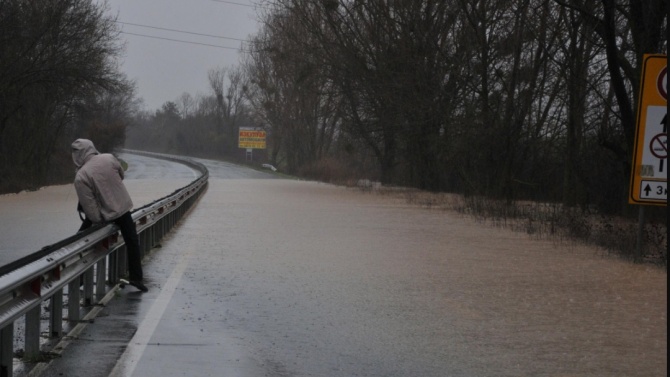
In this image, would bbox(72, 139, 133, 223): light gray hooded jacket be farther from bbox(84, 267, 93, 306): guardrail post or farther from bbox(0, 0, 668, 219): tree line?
bbox(0, 0, 668, 219): tree line

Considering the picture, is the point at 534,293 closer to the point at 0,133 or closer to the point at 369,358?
the point at 369,358

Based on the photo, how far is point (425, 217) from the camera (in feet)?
99.2

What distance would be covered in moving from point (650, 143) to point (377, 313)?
6.37 metres

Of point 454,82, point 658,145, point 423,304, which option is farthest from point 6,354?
point 454,82

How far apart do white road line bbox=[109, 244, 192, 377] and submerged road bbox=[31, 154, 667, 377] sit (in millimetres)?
15

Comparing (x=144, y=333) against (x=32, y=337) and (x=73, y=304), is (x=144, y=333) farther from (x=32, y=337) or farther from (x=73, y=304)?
(x=32, y=337)

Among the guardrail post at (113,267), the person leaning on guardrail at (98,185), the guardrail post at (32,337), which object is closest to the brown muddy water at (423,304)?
the guardrail post at (113,267)

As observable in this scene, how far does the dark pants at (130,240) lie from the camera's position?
11867 mm

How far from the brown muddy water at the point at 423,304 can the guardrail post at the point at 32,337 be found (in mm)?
1739

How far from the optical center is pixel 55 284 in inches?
343

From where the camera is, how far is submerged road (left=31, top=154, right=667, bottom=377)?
337 inches

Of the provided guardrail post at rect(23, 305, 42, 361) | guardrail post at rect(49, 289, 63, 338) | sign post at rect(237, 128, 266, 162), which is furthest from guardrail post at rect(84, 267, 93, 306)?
sign post at rect(237, 128, 266, 162)

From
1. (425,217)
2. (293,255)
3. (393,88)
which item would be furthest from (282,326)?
(393,88)

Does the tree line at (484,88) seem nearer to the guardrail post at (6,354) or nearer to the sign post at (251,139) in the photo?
the guardrail post at (6,354)
